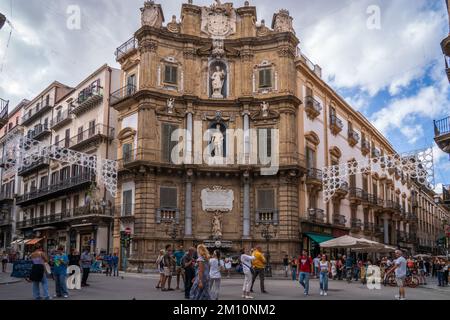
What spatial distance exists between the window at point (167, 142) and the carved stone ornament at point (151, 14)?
7.05m

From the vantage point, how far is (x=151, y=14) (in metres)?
35.7

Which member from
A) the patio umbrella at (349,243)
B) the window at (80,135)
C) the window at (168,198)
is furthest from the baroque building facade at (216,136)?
the window at (80,135)

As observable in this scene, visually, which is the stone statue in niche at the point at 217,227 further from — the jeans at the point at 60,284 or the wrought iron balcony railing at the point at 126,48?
the jeans at the point at 60,284

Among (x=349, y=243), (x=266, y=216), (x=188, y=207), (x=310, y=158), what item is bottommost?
(x=349, y=243)

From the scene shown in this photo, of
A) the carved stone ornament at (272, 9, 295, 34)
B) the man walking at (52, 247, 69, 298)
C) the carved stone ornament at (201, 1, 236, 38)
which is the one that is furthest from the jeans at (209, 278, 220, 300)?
the carved stone ornament at (272, 9, 295, 34)

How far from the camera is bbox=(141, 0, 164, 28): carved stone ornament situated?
117 feet

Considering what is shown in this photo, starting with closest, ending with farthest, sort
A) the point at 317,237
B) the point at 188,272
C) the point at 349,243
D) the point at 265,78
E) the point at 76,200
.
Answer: the point at 188,272 < the point at 349,243 < the point at 317,237 < the point at 265,78 < the point at 76,200

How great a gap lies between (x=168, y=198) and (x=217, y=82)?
28.2 ft

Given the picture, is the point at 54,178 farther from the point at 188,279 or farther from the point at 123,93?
the point at 188,279

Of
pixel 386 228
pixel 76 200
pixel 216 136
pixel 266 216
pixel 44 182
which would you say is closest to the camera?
pixel 266 216

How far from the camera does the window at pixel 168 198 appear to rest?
33.7 metres

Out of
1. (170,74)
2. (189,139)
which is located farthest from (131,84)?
(189,139)
